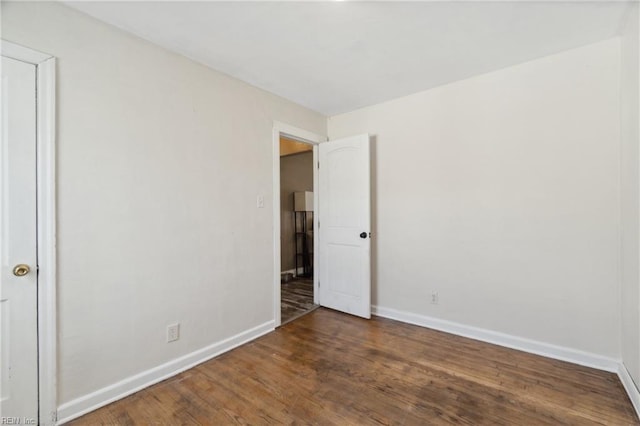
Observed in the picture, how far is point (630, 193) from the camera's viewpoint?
1830 millimetres

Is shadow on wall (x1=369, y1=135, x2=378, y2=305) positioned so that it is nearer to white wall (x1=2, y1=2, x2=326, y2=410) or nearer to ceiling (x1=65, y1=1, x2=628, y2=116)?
ceiling (x1=65, y1=1, x2=628, y2=116)

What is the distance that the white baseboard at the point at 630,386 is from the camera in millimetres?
1656

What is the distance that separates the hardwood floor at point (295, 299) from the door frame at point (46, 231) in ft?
6.19

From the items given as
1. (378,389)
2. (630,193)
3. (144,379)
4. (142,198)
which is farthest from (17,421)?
(630,193)

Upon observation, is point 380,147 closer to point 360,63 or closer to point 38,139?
point 360,63

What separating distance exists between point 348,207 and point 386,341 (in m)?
1.47

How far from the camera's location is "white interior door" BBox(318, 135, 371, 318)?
313 centimetres

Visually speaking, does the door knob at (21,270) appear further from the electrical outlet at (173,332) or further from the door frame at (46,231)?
the electrical outlet at (173,332)

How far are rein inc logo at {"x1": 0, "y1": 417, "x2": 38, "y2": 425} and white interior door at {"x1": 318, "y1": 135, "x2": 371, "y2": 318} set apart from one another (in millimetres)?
2594

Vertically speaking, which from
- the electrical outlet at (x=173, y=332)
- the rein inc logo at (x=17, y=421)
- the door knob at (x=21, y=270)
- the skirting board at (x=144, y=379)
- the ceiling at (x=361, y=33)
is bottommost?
the skirting board at (x=144, y=379)

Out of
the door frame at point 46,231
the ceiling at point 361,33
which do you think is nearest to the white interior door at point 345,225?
the ceiling at point 361,33

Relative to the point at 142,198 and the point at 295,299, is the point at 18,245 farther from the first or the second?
the point at 295,299

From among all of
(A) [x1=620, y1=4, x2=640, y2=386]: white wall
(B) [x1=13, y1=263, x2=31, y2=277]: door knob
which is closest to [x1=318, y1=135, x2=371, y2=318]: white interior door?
(A) [x1=620, y1=4, x2=640, y2=386]: white wall

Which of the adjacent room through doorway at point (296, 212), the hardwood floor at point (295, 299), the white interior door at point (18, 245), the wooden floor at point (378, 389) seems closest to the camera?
the white interior door at point (18, 245)
